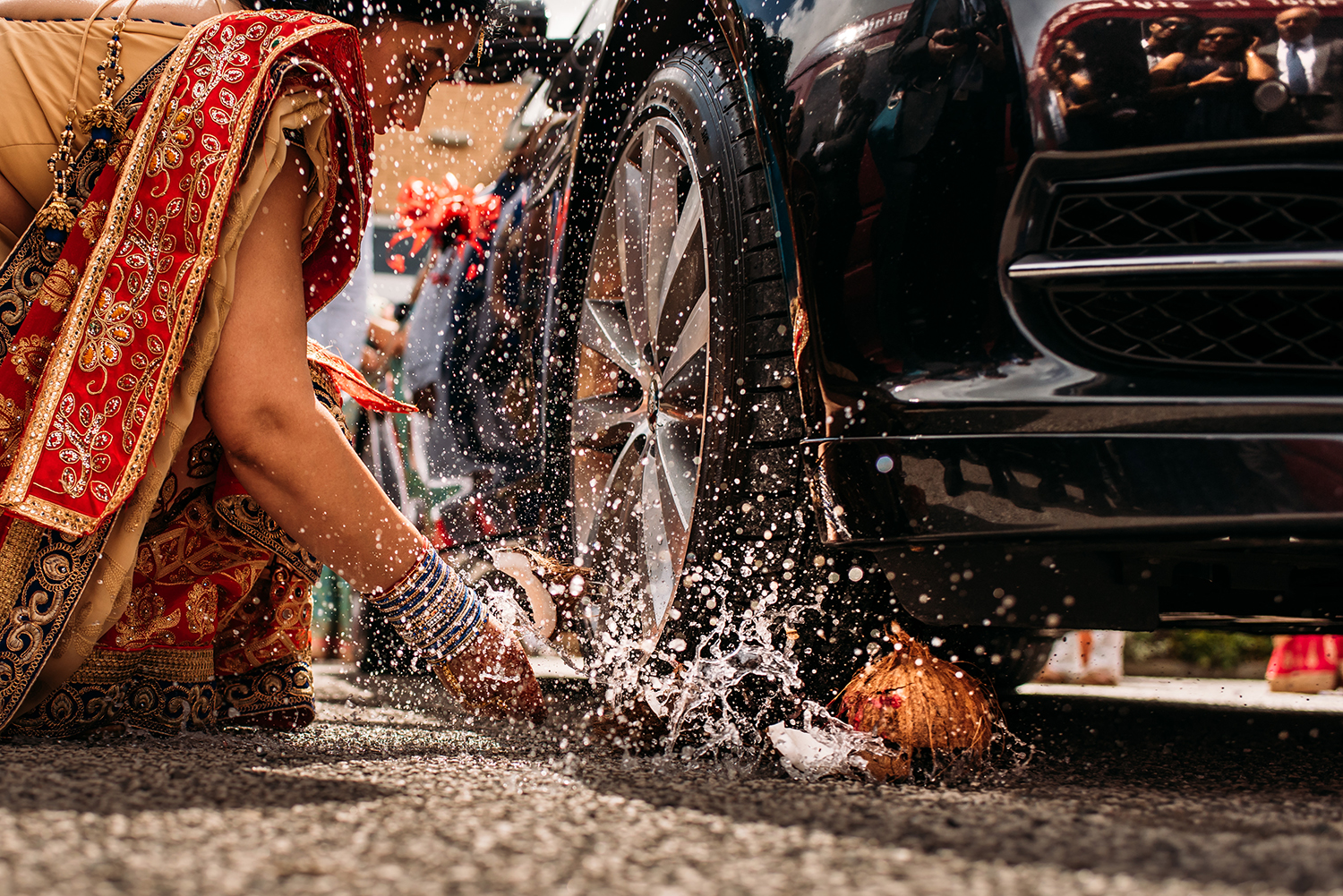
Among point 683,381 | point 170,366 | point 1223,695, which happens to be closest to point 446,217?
point 683,381

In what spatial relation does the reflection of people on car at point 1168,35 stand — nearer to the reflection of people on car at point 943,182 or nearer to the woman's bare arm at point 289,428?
the reflection of people on car at point 943,182

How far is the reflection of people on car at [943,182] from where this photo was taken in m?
1.13

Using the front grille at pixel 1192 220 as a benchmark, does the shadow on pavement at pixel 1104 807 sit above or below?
below

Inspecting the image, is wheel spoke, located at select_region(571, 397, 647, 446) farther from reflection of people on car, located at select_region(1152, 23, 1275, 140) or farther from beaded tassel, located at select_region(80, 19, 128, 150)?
reflection of people on car, located at select_region(1152, 23, 1275, 140)

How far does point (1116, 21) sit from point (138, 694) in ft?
5.10

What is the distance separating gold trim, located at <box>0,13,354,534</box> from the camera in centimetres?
136

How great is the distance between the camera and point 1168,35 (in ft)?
3.48

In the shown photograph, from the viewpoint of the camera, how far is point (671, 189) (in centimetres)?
174

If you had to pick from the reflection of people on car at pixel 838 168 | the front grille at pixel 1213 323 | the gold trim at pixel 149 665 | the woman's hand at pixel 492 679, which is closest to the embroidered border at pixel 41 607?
the gold trim at pixel 149 665

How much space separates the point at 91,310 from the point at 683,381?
84cm

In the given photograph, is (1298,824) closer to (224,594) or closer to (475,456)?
(224,594)

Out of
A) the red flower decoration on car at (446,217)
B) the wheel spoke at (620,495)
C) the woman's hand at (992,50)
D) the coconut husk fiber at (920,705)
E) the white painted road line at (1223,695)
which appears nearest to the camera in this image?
the woman's hand at (992,50)

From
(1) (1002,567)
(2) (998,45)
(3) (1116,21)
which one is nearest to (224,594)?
(1) (1002,567)

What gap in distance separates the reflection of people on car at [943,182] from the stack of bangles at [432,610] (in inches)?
29.2
